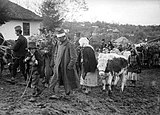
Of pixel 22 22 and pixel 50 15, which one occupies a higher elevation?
pixel 50 15

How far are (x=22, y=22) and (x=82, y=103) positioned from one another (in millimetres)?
23465

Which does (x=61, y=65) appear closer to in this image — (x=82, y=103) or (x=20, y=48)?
(x=82, y=103)

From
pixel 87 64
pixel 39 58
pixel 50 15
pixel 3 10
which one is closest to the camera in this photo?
pixel 39 58

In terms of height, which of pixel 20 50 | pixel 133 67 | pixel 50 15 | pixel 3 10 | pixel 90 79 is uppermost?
pixel 50 15

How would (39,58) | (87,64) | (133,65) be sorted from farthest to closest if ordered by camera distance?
(133,65) → (87,64) → (39,58)

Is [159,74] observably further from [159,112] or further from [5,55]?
[5,55]

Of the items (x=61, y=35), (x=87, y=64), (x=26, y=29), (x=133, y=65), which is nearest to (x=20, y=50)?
(x=61, y=35)

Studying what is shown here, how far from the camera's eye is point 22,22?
28.7 m

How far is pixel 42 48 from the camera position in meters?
7.85

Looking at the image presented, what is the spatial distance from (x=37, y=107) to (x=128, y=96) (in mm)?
3576

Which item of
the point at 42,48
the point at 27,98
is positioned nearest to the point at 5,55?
the point at 42,48

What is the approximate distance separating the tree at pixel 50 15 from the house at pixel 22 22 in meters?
1.76

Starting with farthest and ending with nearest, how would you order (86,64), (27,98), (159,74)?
(159,74) → (86,64) → (27,98)

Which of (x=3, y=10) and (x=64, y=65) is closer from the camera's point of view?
(x=64, y=65)
